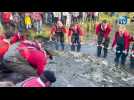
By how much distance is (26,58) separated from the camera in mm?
5898

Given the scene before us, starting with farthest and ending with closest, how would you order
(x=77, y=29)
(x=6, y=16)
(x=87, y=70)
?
(x=87, y=70), (x=77, y=29), (x=6, y=16)

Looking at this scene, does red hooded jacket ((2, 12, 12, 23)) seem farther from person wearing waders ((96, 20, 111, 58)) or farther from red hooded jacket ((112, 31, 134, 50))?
red hooded jacket ((112, 31, 134, 50))

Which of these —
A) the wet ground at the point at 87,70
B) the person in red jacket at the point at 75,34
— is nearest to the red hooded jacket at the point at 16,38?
the wet ground at the point at 87,70

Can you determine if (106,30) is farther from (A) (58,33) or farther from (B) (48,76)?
(B) (48,76)

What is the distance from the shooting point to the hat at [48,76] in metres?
6.00

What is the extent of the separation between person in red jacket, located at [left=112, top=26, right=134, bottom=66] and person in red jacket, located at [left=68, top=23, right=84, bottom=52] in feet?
1.62

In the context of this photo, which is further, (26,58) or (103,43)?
(103,43)

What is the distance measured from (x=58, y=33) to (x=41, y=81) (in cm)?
72

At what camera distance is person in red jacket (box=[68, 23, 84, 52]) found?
5992 millimetres

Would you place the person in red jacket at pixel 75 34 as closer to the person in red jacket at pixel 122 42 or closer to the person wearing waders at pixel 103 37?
the person wearing waders at pixel 103 37

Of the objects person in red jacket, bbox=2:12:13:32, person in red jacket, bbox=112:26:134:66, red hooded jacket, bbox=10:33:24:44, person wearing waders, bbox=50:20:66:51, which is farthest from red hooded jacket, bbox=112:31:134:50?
person in red jacket, bbox=2:12:13:32

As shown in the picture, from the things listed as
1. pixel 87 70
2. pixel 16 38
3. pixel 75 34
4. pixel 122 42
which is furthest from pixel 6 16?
pixel 122 42

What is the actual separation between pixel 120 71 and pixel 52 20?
1.21 m

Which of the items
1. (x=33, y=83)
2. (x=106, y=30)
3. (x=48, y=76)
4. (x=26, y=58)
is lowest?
(x=33, y=83)
